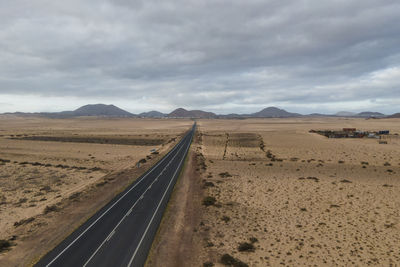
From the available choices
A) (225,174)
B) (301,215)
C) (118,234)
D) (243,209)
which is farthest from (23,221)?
(301,215)

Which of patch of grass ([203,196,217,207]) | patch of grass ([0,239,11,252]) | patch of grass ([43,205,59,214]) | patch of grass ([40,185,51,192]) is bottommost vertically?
patch of grass ([0,239,11,252])

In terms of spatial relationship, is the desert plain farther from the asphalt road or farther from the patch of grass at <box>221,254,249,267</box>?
the asphalt road

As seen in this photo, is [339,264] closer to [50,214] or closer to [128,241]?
[128,241]

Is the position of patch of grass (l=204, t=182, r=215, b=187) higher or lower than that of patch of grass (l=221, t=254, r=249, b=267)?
higher

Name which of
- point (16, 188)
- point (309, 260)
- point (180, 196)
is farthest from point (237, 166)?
point (16, 188)

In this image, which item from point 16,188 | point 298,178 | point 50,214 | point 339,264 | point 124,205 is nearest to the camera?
point 339,264

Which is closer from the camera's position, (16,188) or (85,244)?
(85,244)

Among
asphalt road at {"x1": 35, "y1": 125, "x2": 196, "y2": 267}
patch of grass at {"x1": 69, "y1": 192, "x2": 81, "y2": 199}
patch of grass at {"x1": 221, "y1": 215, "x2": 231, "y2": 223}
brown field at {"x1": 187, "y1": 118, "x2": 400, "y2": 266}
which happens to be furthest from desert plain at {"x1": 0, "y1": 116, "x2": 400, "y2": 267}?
asphalt road at {"x1": 35, "y1": 125, "x2": 196, "y2": 267}
